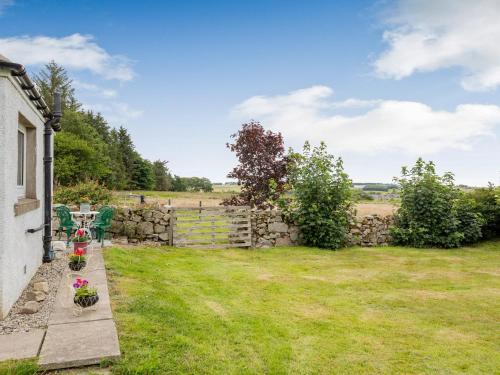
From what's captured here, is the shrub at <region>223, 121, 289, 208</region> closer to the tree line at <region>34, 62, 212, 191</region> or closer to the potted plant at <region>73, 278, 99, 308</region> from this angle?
the tree line at <region>34, 62, 212, 191</region>

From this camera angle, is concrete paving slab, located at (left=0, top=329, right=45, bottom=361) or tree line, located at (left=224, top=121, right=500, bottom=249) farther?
tree line, located at (left=224, top=121, right=500, bottom=249)

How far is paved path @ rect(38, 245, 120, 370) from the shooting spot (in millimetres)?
3180

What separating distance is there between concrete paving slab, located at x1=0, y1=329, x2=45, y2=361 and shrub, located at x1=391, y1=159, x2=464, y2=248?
12.0m

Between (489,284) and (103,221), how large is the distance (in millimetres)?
9356

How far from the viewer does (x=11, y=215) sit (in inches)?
182

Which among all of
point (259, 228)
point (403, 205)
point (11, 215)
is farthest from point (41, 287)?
point (403, 205)

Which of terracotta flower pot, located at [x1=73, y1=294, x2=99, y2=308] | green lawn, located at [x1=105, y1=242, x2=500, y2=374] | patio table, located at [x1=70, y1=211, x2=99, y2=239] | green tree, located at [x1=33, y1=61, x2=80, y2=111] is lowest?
green lawn, located at [x1=105, y1=242, x2=500, y2=374]

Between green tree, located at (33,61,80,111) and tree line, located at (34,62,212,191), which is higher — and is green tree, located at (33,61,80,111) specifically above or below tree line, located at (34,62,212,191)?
above

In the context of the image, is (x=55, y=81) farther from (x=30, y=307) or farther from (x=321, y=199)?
(x=30, y=307)

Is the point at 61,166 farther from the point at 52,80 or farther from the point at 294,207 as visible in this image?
the point at 294,207

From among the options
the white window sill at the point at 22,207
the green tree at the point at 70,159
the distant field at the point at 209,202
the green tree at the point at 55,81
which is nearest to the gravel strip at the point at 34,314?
the white window sill at the point at 22,207

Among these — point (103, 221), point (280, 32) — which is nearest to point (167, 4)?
point (280, 32)

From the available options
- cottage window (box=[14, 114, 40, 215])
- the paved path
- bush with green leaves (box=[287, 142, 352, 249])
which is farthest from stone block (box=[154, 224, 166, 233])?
the paved path

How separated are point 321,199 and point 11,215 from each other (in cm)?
941
